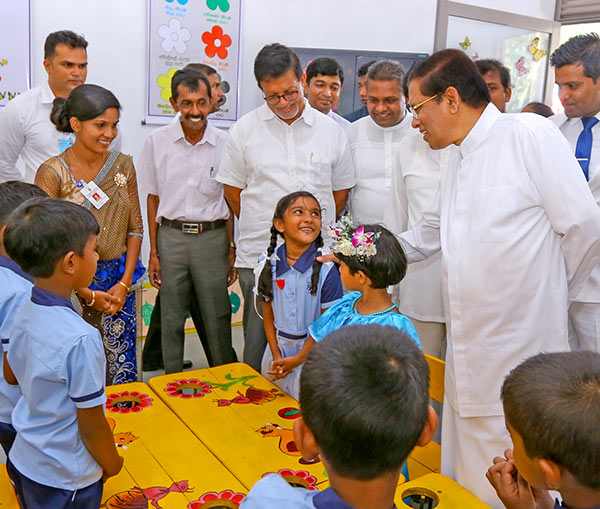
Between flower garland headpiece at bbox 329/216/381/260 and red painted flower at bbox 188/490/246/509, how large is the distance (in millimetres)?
945

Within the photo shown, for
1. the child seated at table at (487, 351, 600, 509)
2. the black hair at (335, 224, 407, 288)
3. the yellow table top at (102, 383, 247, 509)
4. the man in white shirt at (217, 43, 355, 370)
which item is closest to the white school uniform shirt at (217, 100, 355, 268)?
the man in white shirt at (217, 43, 355, 370)

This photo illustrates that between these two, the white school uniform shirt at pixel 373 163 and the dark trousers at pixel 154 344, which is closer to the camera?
the white school uniform shirt at pixel 373 163

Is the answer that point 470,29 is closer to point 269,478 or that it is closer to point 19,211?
point 19,211

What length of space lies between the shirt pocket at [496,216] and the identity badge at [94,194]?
5.46 ft

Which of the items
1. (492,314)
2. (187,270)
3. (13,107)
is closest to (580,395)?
(492,314)

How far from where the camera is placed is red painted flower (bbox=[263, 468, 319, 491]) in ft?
5.30

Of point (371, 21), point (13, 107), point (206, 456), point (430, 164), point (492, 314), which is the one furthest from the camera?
point (371, 21)

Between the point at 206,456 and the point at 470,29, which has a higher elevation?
the point at 470,29

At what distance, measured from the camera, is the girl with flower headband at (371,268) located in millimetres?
2172

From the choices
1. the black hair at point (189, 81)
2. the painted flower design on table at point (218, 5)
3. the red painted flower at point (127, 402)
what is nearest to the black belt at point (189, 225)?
the black hair at point (189, 81)

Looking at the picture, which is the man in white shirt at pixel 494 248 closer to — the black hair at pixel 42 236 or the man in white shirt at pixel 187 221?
the black hair at pixel 42 236

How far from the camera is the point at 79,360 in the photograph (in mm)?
1473

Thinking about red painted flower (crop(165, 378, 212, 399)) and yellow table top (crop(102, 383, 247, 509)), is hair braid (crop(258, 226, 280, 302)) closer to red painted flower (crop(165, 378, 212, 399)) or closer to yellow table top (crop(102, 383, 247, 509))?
red painted flower (crop(165, 378, 212, 399))

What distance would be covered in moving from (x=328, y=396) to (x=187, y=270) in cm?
254
